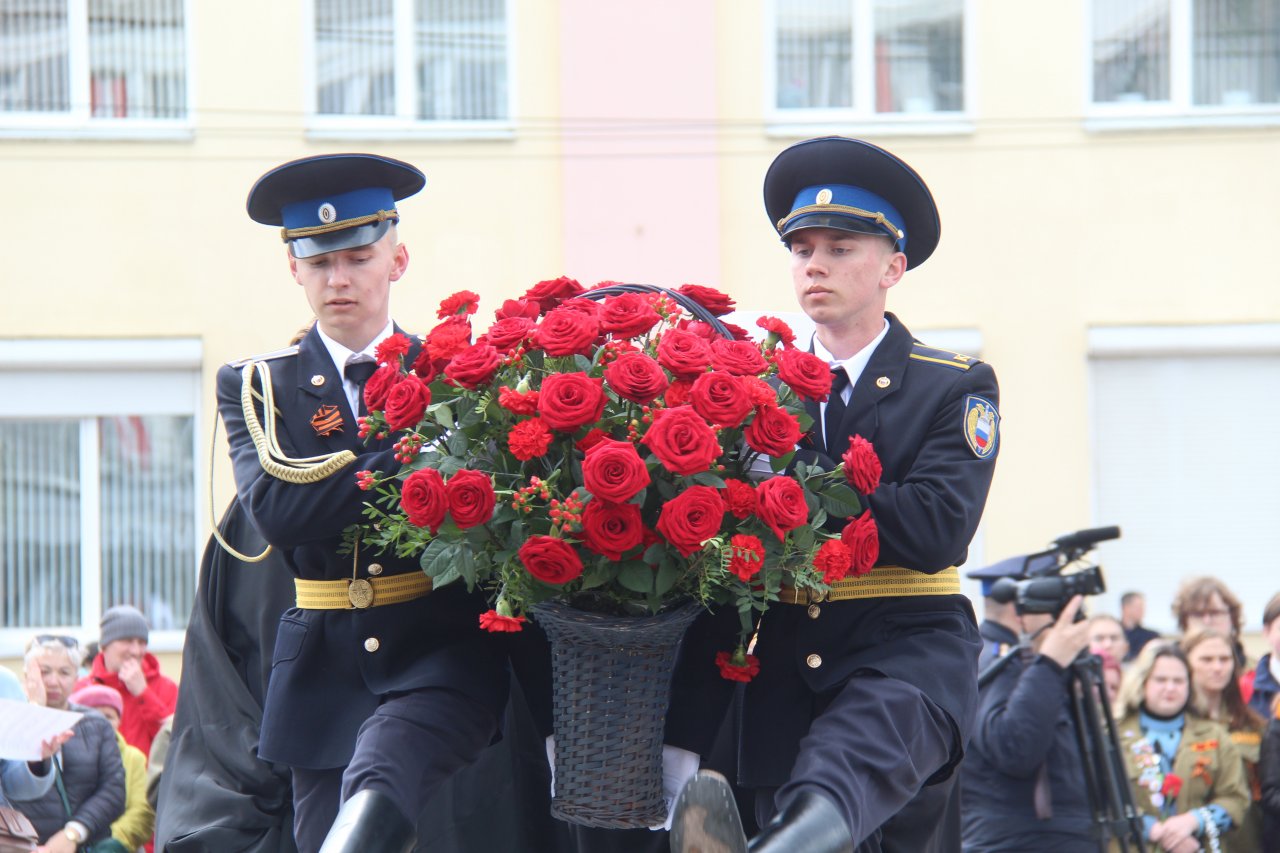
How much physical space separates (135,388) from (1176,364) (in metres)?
7.24

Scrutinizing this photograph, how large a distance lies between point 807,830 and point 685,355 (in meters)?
0.97

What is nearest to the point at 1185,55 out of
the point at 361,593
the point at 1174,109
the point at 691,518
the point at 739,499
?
the point at 1174,109

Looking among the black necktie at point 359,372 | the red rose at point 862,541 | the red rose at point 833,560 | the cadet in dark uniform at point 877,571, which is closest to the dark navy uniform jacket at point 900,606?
the cadet in dark uniform at point 877,571

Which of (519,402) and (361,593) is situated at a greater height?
(519,402)

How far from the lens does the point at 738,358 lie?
12.1 ft

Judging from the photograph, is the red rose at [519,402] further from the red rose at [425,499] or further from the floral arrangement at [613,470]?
the red rose at [425,499]

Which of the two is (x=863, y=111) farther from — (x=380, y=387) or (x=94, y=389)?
(x=380, y=387)

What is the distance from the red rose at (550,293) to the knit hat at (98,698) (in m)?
4.35

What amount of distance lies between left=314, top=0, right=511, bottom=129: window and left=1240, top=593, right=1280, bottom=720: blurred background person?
7205mm

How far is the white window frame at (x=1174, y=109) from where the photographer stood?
489 inches

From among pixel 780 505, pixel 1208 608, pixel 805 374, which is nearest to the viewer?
pixel 780 505

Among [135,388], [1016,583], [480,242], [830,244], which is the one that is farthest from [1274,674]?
[135,388]

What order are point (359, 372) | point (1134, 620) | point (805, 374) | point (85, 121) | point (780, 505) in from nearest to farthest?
point (780, 505) < point (805, 374) < point (359, 372) < point (1134, 620) < point (85, 121)

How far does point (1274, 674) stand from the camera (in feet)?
22.6
